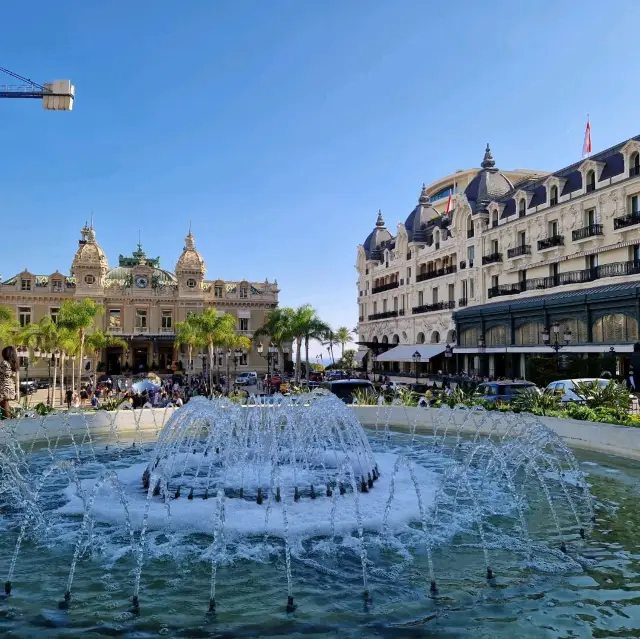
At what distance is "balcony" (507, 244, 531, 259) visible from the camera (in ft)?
130

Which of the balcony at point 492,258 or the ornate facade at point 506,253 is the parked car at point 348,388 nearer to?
the ornate facade at point 506,253

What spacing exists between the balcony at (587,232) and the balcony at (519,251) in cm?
426

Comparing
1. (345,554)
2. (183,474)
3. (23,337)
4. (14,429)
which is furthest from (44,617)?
(23,337)

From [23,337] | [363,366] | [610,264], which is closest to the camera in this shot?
[610,264]

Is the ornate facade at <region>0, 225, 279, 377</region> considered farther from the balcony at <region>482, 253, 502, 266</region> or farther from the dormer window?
the dormer window

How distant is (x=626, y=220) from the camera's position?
103ft

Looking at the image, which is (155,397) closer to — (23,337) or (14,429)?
(14,429)

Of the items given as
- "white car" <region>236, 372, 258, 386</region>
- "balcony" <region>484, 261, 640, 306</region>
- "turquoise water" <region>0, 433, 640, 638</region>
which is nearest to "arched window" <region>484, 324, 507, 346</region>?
"balcony" <region>484, 261, 640, 306</region>

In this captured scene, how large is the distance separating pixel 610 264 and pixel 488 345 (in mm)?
11474

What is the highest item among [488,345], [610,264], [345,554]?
[610,264]

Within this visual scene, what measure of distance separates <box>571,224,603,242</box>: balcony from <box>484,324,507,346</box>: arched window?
7983mm

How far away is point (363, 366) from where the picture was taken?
64875 millimetres

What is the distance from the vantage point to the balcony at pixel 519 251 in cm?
3966

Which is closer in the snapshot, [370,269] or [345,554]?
[345,554]
